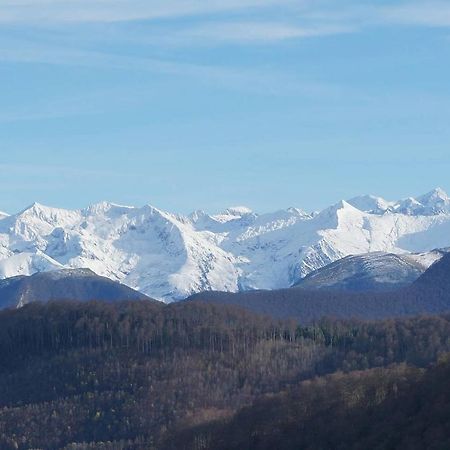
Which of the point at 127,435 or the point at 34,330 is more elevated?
the point at 34,330

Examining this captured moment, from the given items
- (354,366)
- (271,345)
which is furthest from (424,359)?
(271,345)

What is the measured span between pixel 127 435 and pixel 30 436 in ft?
26.9

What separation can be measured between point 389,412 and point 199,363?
201ft

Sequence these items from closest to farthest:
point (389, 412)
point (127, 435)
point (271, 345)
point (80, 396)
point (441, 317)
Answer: point (389, 412) < point (127, 435) < point (80, 396) < point (271, 345) < point (441, 317)

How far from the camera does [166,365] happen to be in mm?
157125

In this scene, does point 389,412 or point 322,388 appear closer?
point 389,412

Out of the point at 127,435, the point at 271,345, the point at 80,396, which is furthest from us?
the point at 271,345

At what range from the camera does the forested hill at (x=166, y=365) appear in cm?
13288

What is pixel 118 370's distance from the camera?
156250 millimetres

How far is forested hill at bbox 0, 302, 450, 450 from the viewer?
133 m

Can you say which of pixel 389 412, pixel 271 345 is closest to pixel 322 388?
pixel 389 412

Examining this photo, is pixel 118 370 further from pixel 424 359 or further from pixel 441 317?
pixel 441 317

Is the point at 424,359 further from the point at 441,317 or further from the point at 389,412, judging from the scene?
the point at 389,412

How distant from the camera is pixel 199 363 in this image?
15825 centimetres
